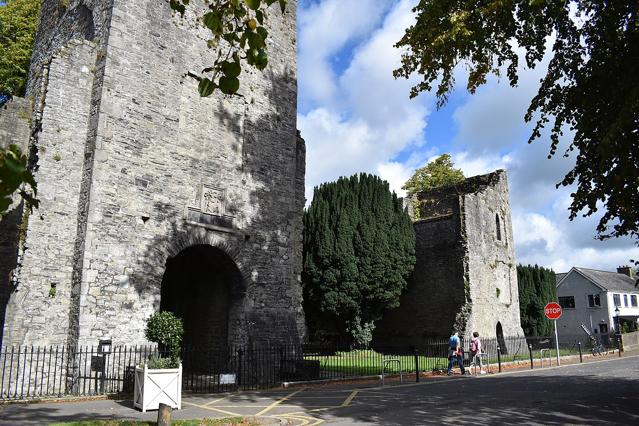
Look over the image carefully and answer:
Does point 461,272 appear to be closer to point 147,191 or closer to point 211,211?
point 211,211

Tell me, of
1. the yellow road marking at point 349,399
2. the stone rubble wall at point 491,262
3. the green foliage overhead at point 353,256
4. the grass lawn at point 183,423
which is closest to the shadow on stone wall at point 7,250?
the grass lawn at point 183,423

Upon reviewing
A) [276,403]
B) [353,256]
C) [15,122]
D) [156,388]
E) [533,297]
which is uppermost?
[15,122]

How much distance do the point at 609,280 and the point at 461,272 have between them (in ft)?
112

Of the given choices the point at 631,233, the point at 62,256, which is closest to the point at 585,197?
the point at 631,233

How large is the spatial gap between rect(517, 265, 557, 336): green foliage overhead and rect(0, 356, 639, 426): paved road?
2056 centimetres

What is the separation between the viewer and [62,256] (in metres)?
13.4

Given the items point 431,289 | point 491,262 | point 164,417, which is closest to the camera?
point 164,417

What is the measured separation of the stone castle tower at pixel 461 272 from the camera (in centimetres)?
2750

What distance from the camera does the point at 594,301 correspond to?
50.4m

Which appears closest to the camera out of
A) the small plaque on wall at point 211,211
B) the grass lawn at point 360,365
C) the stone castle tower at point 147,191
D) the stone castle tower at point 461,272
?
the stone castle tower at point 147,191

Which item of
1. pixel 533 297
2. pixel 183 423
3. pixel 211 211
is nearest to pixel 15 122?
pixel 211 211

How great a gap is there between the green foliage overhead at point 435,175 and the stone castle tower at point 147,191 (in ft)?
80.3

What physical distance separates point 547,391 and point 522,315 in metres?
23.5

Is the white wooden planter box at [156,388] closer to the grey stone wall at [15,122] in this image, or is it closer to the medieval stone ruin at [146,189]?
the medieval stone ruin at [146,189]
